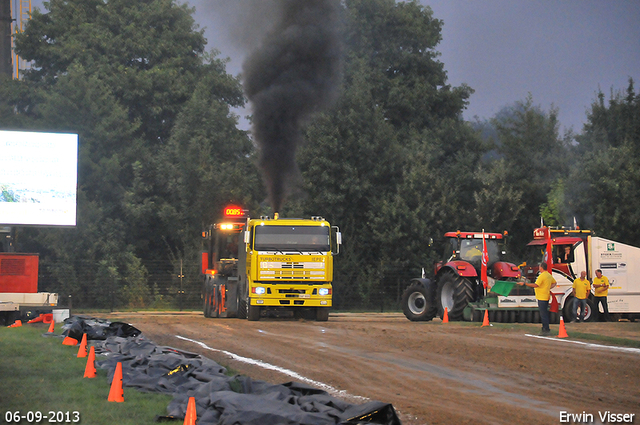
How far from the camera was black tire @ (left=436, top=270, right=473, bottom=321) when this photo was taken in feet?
75.3

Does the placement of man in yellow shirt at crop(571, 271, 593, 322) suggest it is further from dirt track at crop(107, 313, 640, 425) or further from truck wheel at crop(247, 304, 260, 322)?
truck wheel at crop(247, 304, 260, 322)

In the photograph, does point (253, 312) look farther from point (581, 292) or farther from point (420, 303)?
point (581, 292)

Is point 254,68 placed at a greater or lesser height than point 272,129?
greater

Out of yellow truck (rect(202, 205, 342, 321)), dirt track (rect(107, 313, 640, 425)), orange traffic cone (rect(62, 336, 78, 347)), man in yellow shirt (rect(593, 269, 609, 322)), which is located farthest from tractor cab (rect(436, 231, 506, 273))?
orange traffic cone (rect(62, 336, 78, 347))

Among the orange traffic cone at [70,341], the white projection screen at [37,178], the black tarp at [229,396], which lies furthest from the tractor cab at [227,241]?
the black tarp at [229,396]

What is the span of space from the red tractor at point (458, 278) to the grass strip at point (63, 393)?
43.8ft

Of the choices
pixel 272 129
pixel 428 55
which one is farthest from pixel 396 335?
pixel 428 55

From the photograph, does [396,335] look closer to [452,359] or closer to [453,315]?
[452,359]

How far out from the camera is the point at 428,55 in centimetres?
4741

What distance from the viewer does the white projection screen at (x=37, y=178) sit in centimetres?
2616

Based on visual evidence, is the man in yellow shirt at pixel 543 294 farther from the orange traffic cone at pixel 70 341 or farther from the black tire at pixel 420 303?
the orange traffic cone at pixel 70 341

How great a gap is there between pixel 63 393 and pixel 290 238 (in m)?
13.6

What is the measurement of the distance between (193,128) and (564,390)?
118ft

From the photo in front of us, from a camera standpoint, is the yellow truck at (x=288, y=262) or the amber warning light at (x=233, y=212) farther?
the amber warning light at (x=233, y=212)
